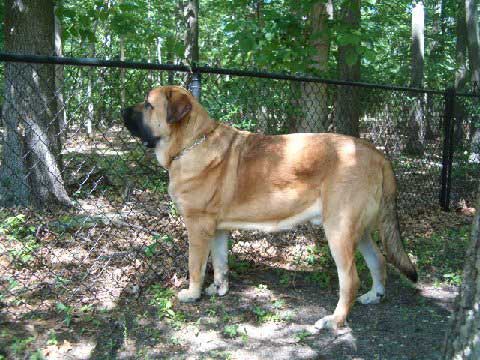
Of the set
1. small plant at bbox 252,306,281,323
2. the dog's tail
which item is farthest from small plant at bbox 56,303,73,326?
the dog's tail

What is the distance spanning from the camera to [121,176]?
6.66 m

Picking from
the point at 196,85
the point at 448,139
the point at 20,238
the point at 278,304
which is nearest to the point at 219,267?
the point at 278,304

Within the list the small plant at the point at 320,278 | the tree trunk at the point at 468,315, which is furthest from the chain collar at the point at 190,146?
the tree trunk at the point at 468,315

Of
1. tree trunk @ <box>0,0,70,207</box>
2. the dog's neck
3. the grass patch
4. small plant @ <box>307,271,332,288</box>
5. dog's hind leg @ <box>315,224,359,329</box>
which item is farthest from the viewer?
tree trunk @ <box>0,0,70,207</box>

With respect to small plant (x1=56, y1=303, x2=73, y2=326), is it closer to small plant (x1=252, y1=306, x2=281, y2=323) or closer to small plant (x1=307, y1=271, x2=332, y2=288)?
small plant (x1=252, y1=306, x2=281, y2=323)

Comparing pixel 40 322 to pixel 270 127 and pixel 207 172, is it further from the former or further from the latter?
pixel 270 127

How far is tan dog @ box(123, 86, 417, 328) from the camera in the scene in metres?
3.87

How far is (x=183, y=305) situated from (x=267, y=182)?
128 cm

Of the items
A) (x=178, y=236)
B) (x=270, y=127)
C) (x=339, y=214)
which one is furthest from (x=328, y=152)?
(x=270, y=127)

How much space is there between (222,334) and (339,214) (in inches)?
50.5

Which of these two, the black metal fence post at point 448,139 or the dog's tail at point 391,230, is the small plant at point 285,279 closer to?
the dog's tail at point 391,230

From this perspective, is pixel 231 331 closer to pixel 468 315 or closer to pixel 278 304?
pixel 278 304

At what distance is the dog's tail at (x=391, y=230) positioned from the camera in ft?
13.5

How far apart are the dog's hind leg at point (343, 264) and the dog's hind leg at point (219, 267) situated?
3.24 feet
